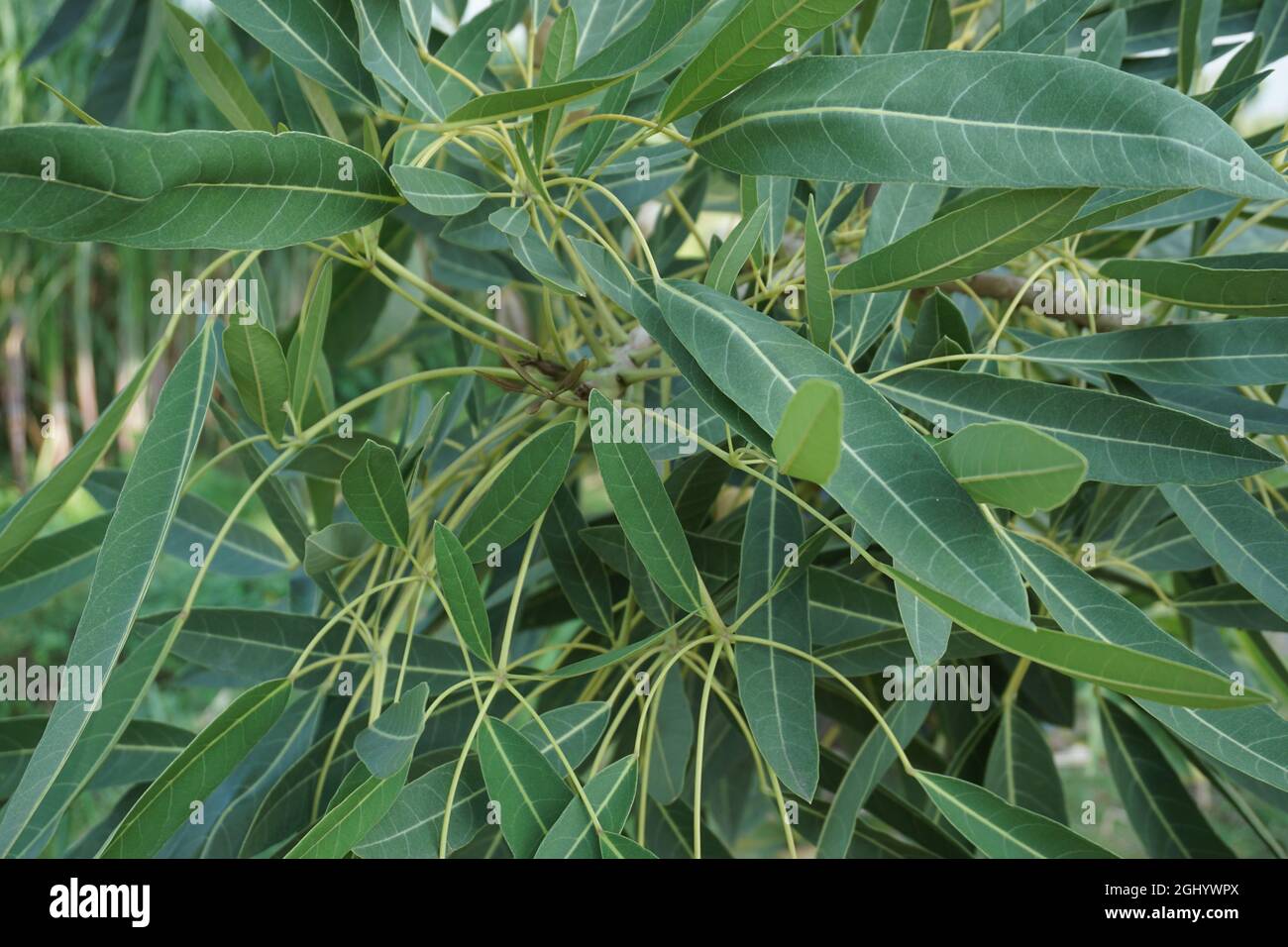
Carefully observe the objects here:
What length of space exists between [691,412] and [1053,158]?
0.18 metres

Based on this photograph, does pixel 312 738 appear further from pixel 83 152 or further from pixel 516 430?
pixel 83 152

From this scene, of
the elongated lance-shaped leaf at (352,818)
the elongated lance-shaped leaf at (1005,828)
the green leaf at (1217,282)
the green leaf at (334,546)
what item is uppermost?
the green leaf at (1217,282)

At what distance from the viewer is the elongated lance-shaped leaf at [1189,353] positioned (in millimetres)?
396

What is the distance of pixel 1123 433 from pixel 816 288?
5.2 inches

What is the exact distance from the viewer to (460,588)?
1.28 ft

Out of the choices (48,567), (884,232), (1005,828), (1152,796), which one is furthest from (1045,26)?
(48,567)

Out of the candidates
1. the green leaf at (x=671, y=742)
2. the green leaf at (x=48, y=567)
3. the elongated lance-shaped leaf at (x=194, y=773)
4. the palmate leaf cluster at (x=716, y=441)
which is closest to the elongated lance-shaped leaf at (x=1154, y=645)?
the palmate leaf cluster at (x=716, y=441)

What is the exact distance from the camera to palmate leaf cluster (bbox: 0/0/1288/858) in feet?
0.99

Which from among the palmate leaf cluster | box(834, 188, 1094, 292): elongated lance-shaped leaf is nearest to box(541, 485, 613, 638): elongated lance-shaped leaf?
the palmate leaf cluster

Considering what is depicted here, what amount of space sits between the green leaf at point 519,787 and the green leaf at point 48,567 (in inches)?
10.9

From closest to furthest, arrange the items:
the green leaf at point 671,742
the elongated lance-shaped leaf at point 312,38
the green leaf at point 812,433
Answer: the green leaf at point 812,433 < the elongated lance-shaped leaf at point 312,38 < the green leaf at point 671,742

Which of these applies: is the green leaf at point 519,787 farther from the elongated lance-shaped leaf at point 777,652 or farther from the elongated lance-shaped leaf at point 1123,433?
the elongated lance-shaped leaf at point 1123,433

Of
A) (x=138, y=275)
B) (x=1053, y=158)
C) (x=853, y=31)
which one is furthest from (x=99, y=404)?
(x=1053, y=158)
